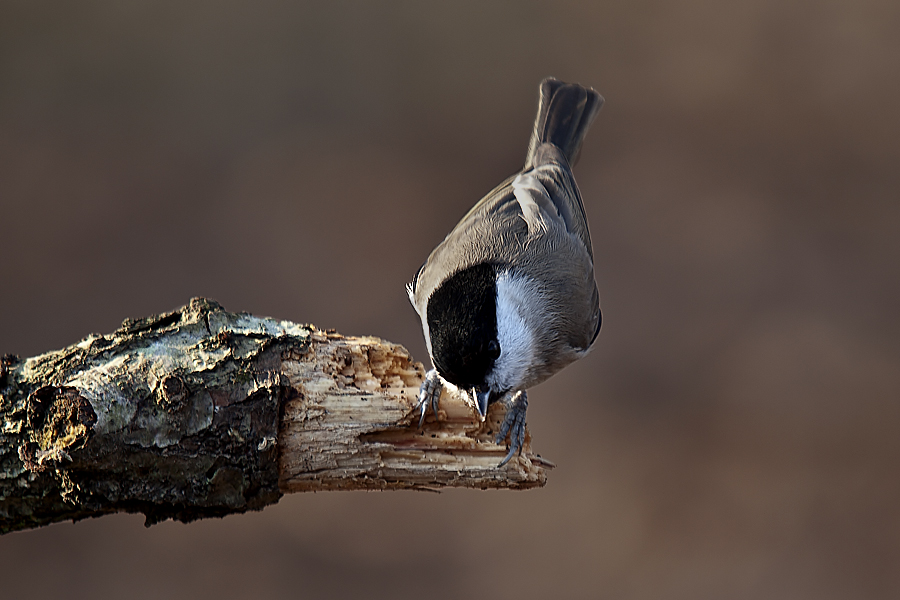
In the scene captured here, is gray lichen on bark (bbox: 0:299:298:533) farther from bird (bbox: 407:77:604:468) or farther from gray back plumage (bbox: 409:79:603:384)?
gray back plumage (bbox: 409:79:603:384)

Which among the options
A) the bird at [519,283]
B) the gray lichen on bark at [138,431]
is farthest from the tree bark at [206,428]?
the bird at [519,283]

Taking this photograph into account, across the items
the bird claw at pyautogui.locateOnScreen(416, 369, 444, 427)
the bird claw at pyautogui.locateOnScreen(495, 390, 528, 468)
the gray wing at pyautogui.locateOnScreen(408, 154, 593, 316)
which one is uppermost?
the gray wing at pyautogui.locateOnScreen(408, 154, 593, 316)

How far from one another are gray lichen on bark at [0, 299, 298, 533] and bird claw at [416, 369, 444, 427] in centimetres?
26

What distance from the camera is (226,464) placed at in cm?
106

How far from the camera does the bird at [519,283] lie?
1.21 m

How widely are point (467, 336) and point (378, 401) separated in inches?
7.9

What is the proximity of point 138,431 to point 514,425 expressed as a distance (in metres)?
0.68

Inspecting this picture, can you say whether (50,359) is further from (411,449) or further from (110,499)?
(411,449)

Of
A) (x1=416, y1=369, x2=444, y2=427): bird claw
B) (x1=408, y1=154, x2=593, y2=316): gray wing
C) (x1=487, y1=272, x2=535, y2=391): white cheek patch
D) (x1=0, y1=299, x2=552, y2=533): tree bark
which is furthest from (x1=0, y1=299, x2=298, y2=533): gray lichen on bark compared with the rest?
(x1=408, y1=154, x2=593, y2=316): gray wing

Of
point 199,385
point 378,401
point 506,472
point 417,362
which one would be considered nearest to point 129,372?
point 199,385

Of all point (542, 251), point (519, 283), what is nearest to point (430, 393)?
point (519, 283)

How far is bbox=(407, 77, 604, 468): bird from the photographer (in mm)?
1213

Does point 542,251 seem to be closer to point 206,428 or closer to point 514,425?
point 514,425

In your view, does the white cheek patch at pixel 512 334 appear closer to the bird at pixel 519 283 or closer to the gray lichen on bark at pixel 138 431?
the bird at pixel 519 283
